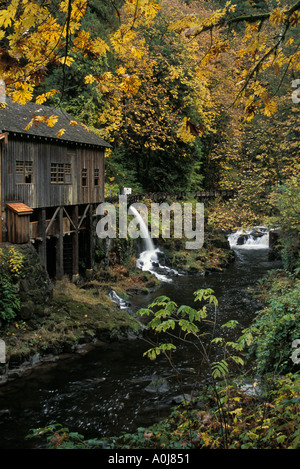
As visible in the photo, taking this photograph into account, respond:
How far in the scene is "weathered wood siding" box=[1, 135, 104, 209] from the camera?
14.9 metres

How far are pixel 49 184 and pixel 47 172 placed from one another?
1.79ft

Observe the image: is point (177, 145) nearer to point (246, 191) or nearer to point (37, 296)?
point (246, 191)

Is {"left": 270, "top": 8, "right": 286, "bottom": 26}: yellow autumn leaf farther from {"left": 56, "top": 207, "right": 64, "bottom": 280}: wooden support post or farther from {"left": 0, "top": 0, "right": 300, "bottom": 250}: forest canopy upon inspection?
{"left": 56, "top": 207, "right": 64, "bottom": 280}: wooden support post

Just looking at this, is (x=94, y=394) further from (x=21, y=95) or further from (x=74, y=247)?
(x=74, y=247)

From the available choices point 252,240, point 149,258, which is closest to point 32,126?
point 149,258

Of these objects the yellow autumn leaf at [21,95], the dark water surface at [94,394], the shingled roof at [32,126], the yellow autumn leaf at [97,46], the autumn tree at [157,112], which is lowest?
the dark water surface at [94,394]

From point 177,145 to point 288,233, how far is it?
650 inches

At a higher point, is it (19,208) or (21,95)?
(21,95)

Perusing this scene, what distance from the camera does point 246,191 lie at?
2448 cm

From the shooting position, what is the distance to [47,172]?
16.9 metres

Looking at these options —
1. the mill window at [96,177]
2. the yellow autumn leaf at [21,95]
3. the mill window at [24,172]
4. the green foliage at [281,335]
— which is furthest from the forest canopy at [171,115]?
the yellow autumn leaf at [21,95]

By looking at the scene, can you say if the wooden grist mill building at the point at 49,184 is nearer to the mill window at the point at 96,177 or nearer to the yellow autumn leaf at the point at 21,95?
the mill window at the point at 96,177
